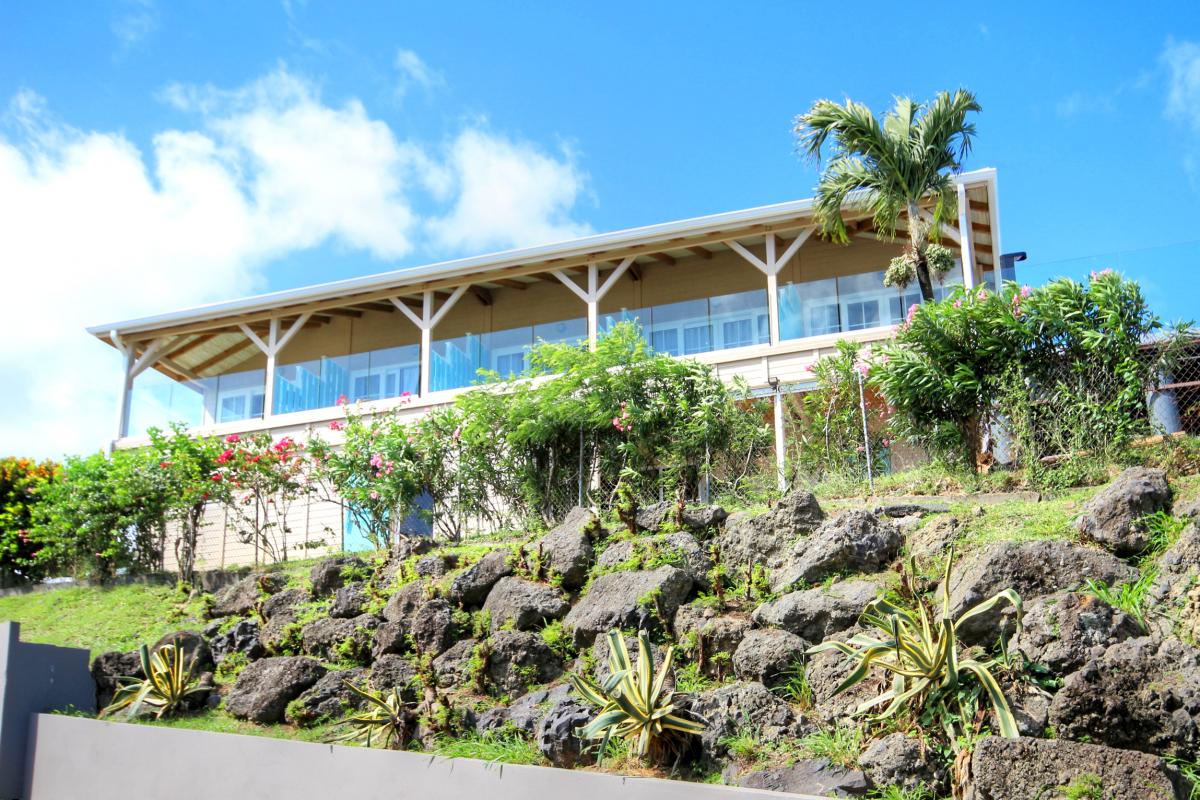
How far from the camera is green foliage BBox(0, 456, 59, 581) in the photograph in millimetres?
17750

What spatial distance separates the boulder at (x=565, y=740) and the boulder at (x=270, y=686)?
3058 mm

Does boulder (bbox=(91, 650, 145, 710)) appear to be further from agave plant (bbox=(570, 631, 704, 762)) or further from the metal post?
the metal post

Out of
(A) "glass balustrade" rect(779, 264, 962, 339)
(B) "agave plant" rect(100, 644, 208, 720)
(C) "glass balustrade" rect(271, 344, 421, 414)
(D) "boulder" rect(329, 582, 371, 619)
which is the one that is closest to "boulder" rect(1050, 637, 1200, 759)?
(D) "boulder" rect(329, 582, 371, 619)

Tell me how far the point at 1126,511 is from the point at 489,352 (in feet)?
40.8

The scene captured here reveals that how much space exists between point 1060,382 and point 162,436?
12.5 meters

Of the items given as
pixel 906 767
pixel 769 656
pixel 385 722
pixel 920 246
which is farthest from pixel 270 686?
pixel 920 246

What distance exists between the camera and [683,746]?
701 centimetres

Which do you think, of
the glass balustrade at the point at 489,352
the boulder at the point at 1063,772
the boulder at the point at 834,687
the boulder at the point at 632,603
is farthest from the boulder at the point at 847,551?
the glass balustrade at the point at 489,352

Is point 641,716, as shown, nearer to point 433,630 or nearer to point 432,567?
point 433,630

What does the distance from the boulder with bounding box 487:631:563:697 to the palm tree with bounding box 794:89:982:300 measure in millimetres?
7815

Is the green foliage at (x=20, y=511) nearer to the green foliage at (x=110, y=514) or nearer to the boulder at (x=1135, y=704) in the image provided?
the green foliage at (x=110, y=514)

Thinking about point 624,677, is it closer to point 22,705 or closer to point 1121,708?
point 1121,708

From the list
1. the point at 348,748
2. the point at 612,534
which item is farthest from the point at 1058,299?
the point at 348,748

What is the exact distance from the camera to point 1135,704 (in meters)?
5.93
